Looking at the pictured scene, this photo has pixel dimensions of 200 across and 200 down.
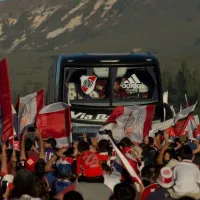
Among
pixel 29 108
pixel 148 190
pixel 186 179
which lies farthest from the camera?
pixel 29 108

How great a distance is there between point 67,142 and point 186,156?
20.8ft

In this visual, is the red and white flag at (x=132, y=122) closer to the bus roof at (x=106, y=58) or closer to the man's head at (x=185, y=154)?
the bus roof at (x=106, y=58)

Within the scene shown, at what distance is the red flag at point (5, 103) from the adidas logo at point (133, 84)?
8160 millimetres

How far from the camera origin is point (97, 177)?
815 cm

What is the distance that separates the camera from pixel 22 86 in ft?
547

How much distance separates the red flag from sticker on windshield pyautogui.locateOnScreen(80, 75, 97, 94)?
306 inches

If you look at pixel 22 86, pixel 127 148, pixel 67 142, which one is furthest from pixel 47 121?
pixel 22 86

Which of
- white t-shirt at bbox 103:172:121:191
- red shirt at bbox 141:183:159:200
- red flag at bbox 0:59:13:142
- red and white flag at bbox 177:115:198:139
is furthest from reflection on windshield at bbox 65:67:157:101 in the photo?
red shirt at bbox 141:183:159:200

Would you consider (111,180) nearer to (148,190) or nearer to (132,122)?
(148,190)

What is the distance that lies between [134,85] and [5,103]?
8.54 m

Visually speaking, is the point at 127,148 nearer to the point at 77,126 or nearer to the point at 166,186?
the point at 166,186

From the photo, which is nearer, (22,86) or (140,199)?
(140,199)

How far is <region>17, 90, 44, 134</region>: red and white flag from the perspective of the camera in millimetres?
16094

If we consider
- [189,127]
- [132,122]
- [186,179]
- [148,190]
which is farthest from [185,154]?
[189,127]
